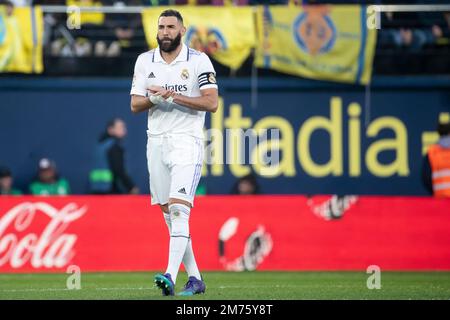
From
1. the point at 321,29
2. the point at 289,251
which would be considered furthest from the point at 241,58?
the point at 289,251

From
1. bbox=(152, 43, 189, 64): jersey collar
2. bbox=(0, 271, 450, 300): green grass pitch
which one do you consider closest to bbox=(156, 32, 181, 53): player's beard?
bbox=(152, 43, 189, 64): jersey collar

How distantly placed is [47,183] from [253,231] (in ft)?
15.5

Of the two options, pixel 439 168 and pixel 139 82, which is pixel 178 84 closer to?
pixel 139 82

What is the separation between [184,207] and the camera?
33.7ft

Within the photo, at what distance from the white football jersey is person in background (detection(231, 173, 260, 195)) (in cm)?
809

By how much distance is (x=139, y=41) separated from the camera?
787 inches

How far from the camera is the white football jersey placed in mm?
10430

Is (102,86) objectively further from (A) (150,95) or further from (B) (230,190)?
(A) (150,95)

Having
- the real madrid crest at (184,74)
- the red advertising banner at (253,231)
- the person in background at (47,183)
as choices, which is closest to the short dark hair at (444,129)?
the red advertising banner at (253,231)

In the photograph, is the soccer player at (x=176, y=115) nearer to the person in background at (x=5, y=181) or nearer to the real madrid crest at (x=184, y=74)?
the real madrid crest at (x=184, y=74)

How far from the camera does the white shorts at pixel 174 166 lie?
10297 mm

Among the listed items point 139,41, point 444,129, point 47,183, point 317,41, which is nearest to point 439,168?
point 444,129

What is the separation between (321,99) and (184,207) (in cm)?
1030
